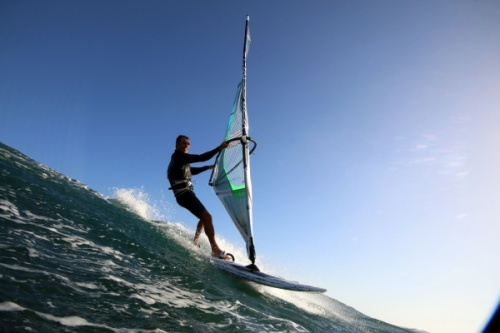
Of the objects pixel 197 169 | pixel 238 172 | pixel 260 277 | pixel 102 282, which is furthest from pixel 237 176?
pixel 102 282

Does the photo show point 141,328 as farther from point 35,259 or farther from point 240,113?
point 240,113

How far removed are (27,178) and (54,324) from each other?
7.22 metres

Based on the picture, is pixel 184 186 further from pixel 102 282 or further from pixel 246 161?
pixel 102 282

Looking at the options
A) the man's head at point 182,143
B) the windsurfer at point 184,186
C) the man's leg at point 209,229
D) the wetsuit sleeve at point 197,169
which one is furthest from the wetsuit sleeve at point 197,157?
the man's leg at point 209,229

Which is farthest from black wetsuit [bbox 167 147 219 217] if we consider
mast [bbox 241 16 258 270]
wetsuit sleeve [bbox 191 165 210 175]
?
mast [bbox 241 16 258 270]

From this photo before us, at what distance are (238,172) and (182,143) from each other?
176 centimetres

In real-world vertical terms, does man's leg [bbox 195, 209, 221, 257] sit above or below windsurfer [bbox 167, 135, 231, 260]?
below

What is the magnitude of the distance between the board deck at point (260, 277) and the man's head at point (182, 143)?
316 centimetres

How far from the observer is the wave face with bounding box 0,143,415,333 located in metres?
2.68

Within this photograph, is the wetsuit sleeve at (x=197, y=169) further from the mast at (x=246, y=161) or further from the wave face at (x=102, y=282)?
the wave face at (x=102, y=282)

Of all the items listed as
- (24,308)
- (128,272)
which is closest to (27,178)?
(128,272)

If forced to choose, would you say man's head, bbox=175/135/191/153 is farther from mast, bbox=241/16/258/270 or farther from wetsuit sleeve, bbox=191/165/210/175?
mast, bbox=241/16/258/270

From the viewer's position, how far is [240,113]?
859 cm

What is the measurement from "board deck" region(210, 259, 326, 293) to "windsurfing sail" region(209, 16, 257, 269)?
26 cm
